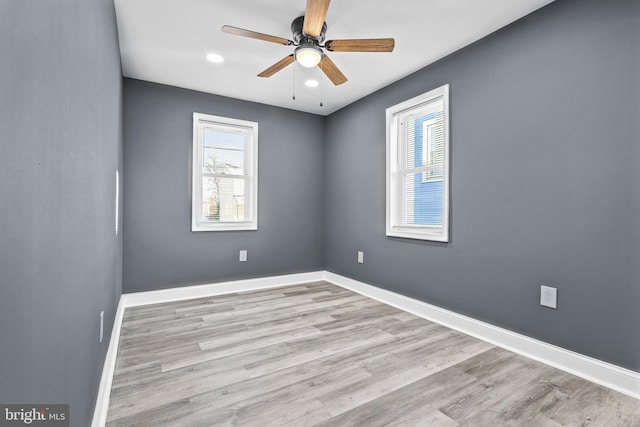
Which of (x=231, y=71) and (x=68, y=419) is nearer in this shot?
(x=68, y=419)

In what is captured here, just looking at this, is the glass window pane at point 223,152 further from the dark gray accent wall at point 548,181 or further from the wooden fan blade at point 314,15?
the dark gray accent wall at point 548,181

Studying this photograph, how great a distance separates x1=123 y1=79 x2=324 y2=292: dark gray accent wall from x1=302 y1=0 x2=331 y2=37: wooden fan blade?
2.15 metres

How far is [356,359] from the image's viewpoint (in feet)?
7.20

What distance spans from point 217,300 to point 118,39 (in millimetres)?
2716

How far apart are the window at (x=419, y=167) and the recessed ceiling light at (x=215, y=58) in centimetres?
187

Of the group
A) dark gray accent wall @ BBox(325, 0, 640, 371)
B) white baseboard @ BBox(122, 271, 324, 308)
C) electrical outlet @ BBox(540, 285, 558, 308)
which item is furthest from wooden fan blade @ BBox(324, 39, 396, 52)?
white baseboard @ BBox(122, 271, 324, 308)

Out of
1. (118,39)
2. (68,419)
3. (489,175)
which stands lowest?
(68,419)

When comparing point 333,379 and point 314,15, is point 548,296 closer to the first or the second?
point 333,379

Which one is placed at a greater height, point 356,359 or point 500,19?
point 500,19

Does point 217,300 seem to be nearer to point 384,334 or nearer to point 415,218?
point 384,334

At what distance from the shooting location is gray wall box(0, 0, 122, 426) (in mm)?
527

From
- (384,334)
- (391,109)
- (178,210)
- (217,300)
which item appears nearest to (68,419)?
(384,334)

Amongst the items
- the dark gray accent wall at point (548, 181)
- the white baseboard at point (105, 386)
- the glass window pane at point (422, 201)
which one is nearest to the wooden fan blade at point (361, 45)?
the dark gray accent wall at point (548, 181)

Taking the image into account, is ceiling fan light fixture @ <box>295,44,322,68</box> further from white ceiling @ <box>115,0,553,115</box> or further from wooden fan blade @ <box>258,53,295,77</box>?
white ceiling @ <box>115,0,553,115</box>
